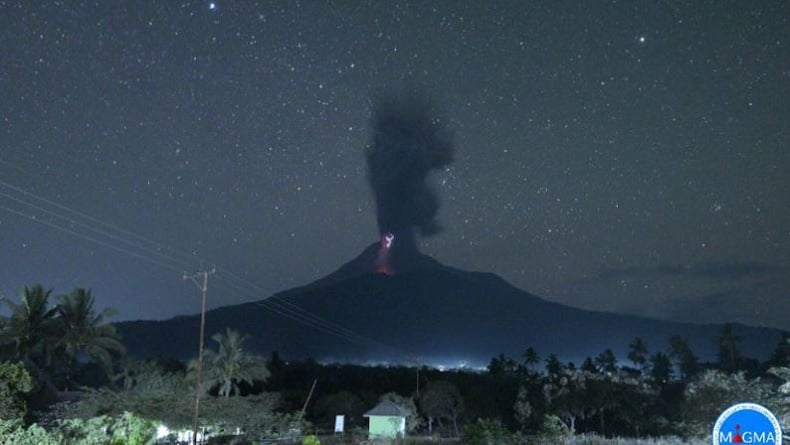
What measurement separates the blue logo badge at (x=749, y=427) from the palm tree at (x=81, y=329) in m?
48.2

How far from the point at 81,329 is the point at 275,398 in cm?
1526

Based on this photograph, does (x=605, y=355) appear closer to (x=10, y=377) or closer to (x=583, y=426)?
(x=583, y=426)

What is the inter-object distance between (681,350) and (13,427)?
95.8m

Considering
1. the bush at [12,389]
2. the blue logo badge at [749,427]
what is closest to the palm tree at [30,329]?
the bush at [12,389]

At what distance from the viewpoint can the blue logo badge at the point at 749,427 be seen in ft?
14.3

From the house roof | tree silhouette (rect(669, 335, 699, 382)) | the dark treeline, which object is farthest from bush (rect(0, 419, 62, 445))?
tree silhouette (rect(669, 335, 699, 382))

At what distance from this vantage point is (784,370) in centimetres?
2545

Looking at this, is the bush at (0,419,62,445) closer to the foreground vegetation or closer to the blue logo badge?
the foreground vegetation

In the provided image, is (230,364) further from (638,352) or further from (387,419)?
(638,352)

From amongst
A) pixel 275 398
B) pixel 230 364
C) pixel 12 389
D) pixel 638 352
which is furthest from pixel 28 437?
pixel 638 352

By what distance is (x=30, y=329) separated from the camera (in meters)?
44.2

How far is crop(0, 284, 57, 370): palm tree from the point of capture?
43.2 metres

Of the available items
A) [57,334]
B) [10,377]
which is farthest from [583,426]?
[10,377]

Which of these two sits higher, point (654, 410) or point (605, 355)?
point (605, 355)
